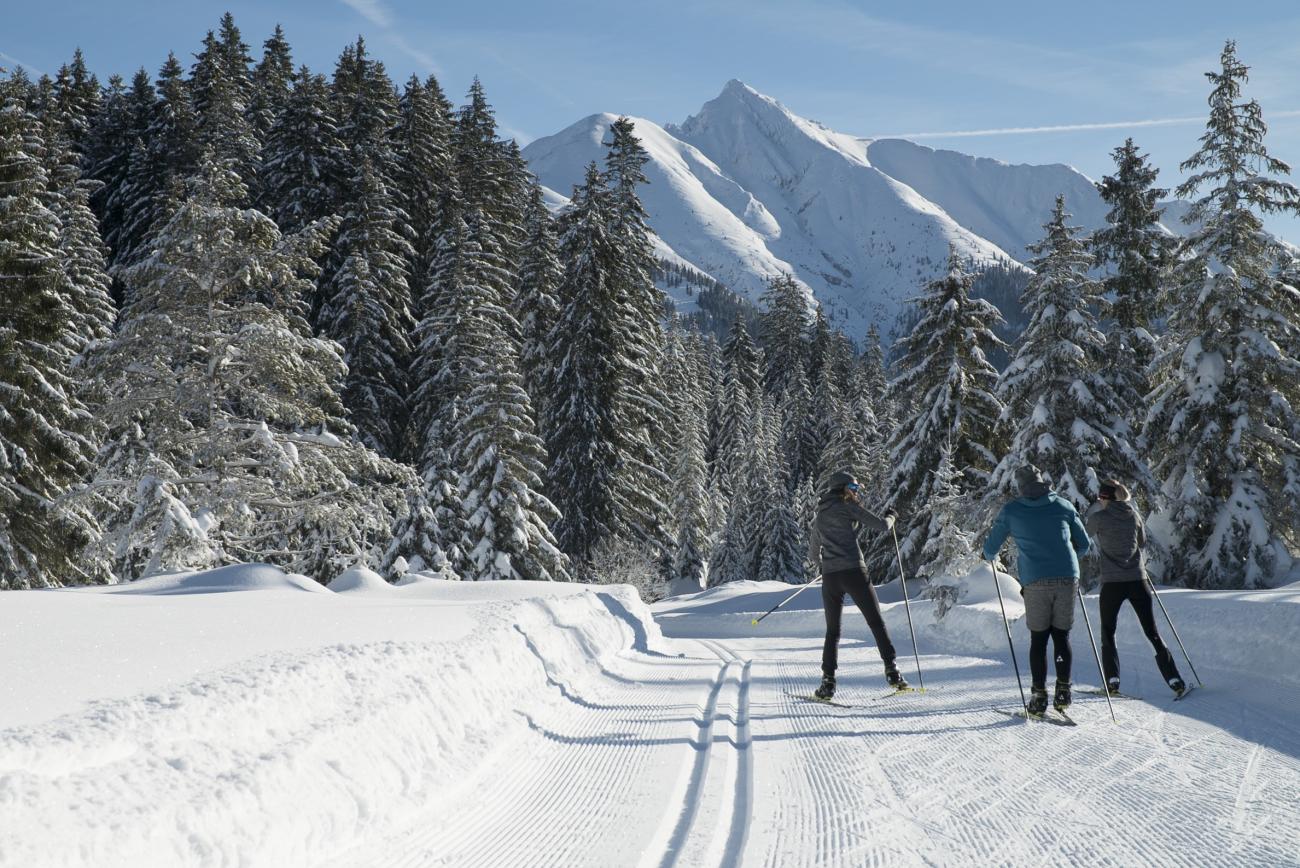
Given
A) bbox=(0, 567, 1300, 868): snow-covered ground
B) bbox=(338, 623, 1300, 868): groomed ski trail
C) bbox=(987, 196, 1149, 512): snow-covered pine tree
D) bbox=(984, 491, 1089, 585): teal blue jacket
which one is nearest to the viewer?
bbox=(0, 567, 1300, 868): snow-covered ground

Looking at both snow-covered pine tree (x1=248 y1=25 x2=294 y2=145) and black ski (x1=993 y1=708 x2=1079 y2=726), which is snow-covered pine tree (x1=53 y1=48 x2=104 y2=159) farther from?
black ski (x1=993 y1=708 x2=1079 y2=726)

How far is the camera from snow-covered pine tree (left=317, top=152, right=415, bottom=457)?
1156 inches

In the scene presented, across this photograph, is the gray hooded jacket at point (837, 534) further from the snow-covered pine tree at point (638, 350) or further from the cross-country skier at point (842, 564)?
the snow-covered pine tree at point (638, 350)

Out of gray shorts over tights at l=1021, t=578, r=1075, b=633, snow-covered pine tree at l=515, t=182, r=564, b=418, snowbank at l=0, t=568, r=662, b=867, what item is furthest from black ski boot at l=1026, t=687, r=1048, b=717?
snow-covered pine tree at l=515, t=182, r=564, b=418

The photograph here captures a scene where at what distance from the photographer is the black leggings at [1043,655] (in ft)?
21.8

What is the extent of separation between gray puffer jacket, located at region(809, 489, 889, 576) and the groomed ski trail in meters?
1.29

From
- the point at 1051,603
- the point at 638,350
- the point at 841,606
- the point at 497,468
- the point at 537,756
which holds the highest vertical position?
the point at 638,350

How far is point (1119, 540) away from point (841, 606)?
261cm

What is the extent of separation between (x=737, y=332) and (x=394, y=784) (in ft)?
248

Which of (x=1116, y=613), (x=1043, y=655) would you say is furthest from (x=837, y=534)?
(x=1116, y=613)

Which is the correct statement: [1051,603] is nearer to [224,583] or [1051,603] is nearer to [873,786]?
[873,786]

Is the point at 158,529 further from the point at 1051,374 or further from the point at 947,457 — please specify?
the point at 1051,374

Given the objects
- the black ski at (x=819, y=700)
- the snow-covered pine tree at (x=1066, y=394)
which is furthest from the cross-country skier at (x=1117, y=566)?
the snow-covered pine tree at (x=1066, y=394)

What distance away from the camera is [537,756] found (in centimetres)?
560
